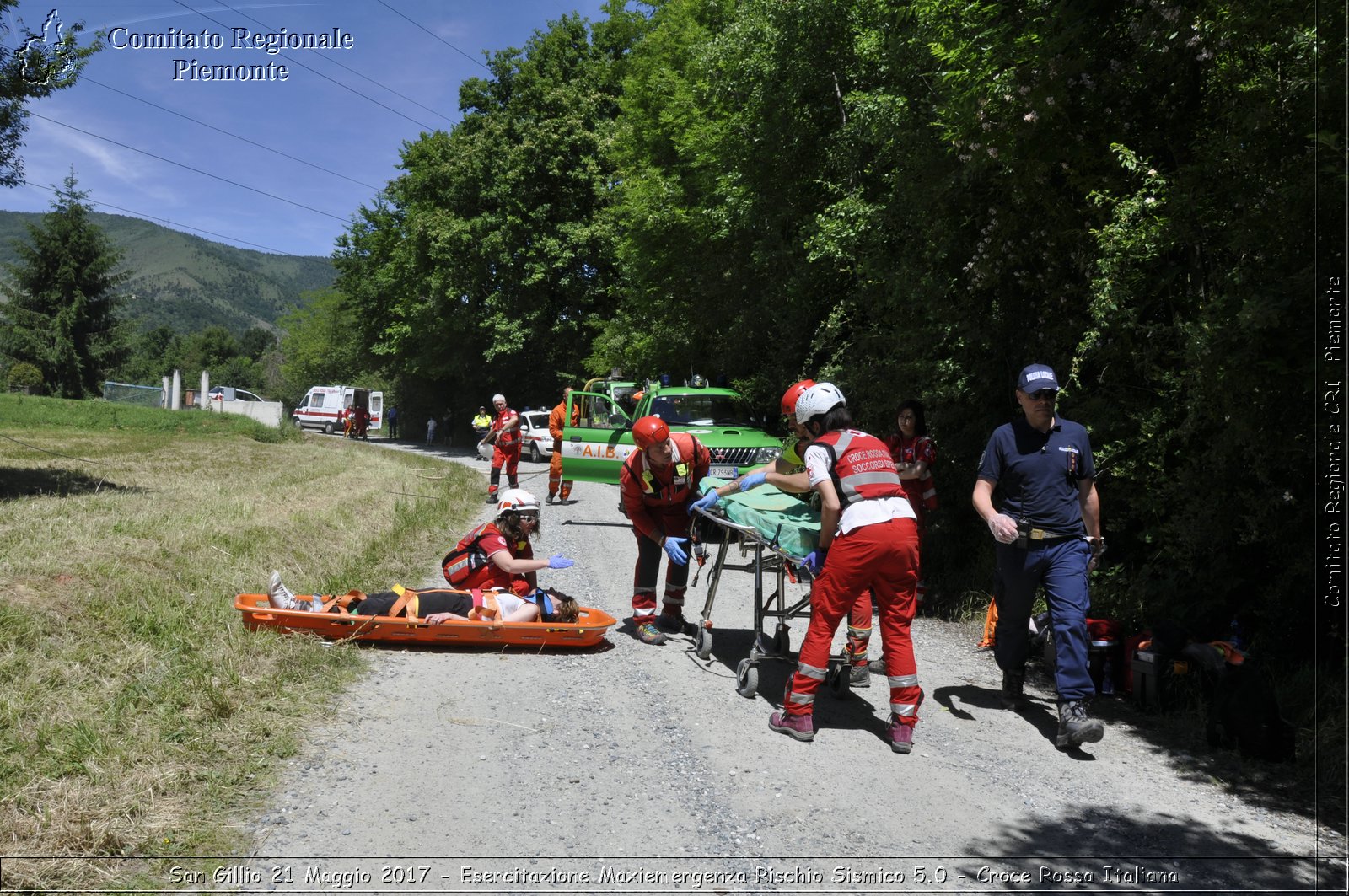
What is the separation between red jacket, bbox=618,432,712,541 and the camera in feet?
24.5

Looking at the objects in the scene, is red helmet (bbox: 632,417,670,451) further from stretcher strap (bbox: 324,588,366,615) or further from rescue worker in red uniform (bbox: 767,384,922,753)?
stretcher strap (bbox: 324,588,366,615)

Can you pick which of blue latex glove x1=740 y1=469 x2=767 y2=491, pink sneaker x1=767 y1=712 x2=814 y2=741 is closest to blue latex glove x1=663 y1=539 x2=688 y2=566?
blue latex glove x1=740 y1=469 x2=767 y2=491

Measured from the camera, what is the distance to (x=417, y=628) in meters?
6.88

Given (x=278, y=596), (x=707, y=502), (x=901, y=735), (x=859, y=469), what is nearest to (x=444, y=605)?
(x=278, y=596)

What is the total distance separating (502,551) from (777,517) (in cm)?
223

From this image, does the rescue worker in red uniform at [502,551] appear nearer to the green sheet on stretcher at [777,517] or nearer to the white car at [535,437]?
A: the green sheet on stretcher at [777,517]

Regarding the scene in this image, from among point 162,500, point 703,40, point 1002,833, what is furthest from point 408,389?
point 1002,833

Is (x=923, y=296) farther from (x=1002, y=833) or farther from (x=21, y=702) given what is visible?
(x=21, y=702)

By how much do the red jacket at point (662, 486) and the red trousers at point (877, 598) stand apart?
84.9 inches

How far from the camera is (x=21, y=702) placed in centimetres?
503

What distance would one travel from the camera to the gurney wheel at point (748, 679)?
6188 millimetres

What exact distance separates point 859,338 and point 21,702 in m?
9.26

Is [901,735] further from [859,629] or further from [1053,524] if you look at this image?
[1053,524]

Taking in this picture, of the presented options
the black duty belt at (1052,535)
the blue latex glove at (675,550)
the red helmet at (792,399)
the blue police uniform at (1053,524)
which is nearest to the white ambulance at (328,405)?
the blue latex glove at (675,550)
